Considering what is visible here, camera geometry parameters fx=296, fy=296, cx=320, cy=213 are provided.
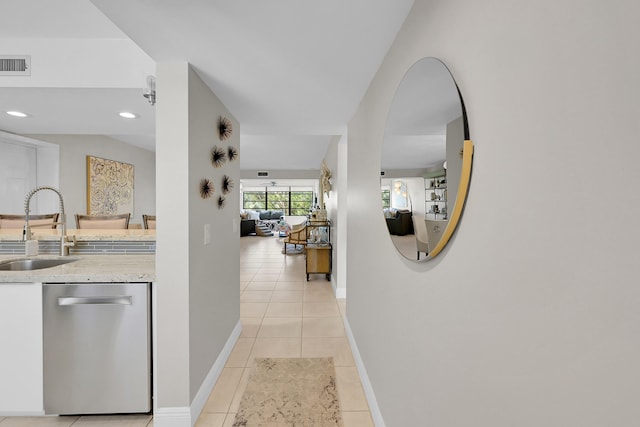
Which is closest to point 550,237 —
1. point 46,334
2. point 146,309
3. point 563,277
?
point 563,277

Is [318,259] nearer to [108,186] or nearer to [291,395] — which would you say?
[291,395]

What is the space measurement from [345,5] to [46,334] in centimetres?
238

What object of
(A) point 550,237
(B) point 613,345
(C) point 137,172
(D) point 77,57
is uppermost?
(D) point 77,57

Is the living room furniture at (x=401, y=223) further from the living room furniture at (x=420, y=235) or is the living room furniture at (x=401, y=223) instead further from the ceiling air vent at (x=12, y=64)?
the ceiling air vent at (x=12, y=64)

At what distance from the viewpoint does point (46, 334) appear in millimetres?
1738

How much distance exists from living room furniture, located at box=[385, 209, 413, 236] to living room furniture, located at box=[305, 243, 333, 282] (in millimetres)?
3344

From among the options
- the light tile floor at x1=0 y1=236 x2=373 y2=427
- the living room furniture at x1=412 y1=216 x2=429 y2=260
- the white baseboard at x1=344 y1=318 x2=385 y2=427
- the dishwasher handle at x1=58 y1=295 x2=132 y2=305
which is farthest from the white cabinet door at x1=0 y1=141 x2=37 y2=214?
the living room furniture at x1=412 y1=216 x2=429 y2=260

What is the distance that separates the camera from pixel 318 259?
193 inches

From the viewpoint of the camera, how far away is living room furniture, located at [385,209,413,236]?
1291 millimetres

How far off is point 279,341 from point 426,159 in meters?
2.33

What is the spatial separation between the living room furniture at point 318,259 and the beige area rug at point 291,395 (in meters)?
2.41

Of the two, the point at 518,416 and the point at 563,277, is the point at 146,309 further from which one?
the point at 563,277

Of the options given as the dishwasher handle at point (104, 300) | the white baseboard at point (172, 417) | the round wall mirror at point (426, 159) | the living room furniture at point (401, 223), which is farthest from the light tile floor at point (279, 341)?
the round wall mirror at point (426, 159)

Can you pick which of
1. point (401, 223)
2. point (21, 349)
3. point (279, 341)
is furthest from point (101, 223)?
point (401, 223)
